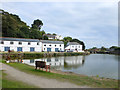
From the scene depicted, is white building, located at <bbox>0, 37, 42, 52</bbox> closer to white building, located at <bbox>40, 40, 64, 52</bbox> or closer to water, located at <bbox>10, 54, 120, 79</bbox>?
white building, located at <bbox>40, 40, 64, 52</bbox>

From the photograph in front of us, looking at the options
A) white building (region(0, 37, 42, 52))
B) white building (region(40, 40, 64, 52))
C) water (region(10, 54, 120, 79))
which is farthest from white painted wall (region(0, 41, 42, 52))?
water (region(10, 54, 120, 79))

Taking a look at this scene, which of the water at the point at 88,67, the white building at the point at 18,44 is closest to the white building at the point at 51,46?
the white building at the point at 18,44

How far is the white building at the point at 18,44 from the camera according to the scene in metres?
40.7

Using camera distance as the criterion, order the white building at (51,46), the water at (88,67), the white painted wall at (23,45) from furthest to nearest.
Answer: the white building at (51,46) < the white painted wall at (23,45) < the water at (88,67)

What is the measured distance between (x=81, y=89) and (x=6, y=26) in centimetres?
5980

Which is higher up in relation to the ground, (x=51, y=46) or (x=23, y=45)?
(x=23, y=45)

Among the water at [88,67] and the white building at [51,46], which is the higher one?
the white building at [51,46]

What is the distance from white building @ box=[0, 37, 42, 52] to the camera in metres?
40.7

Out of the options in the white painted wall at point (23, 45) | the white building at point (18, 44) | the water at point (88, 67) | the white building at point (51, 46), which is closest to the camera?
the water at point (88, 67)

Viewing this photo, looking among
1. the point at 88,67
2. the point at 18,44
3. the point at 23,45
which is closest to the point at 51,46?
the point at 23,45

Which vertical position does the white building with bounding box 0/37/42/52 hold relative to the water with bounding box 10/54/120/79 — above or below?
above

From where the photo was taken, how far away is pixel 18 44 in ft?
143

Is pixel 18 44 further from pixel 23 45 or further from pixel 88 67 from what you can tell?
pixel 88 67

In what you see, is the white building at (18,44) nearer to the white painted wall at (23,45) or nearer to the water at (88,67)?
the white painted wall at (23,45)
